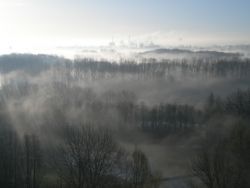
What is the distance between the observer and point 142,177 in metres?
13.9

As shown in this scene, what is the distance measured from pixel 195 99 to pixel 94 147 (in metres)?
38.5

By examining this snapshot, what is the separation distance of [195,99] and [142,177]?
3582cm

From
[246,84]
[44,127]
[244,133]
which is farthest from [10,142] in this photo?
[246,84]

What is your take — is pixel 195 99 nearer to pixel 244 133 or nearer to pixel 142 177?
pixel 244 133

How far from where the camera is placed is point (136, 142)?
92.7 feet

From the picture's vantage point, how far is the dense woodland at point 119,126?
1259 centimetres

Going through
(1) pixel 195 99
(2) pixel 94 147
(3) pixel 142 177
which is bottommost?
(1) pixel 195 99

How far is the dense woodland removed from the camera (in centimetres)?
1259

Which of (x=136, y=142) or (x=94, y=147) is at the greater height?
(x=94, y=147)

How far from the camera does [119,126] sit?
31844 millimetres

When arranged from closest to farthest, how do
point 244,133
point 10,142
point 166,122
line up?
point 244,133 → point 10,142 → point 166,122

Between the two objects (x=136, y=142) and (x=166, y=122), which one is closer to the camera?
(x=136, y=142)

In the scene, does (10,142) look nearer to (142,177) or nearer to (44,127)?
(44,127)

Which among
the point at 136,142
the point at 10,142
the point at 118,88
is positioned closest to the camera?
the point at 10,142
